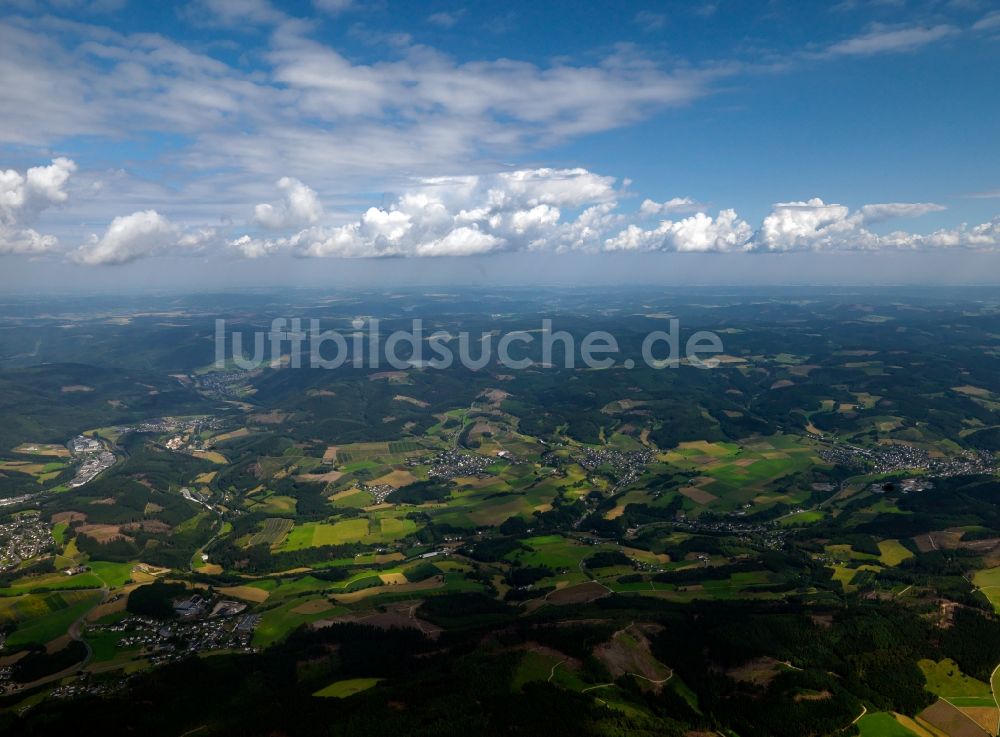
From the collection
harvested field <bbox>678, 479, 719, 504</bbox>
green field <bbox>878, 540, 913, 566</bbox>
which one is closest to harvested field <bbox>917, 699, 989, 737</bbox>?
green field <bbox>878, 540, 913, 566</bbox>

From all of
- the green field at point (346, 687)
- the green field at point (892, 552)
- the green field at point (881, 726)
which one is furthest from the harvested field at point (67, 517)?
the green field at point (892, 552)

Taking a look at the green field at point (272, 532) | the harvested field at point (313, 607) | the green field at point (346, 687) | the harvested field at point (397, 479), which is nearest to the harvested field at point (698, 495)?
the harvested field at point (397, 479)

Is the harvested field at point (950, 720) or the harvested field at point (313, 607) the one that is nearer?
the harvested field at point (950, 720)

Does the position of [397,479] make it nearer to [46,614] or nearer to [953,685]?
[46,614]

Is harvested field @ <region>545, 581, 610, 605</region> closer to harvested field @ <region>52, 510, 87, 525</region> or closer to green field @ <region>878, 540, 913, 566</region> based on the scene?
green field @ <region>878, 540, 913, 566</region>

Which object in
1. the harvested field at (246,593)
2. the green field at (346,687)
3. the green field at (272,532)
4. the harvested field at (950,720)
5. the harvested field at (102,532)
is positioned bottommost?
the green field at (272,532)

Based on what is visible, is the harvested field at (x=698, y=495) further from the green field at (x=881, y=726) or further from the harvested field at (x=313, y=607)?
the harvested field at (x=313, y=607)

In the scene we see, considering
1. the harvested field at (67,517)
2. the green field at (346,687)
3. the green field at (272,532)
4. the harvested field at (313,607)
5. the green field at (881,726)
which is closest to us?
the green field at (881,726)

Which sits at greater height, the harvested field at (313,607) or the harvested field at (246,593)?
the harvested field at (313,607)

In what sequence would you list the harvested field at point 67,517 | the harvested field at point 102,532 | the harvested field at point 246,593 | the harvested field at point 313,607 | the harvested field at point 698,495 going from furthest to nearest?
1. the harvested field at point 698,495
2. the harvested field at point 67,517
3. the harvested field at point 102,532
4. the harvested field at point 246,593
5. the harvested field at point 313,607

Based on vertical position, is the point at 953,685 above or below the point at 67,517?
above

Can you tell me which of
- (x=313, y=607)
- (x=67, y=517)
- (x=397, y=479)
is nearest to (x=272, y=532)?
(x=397, y=479)
